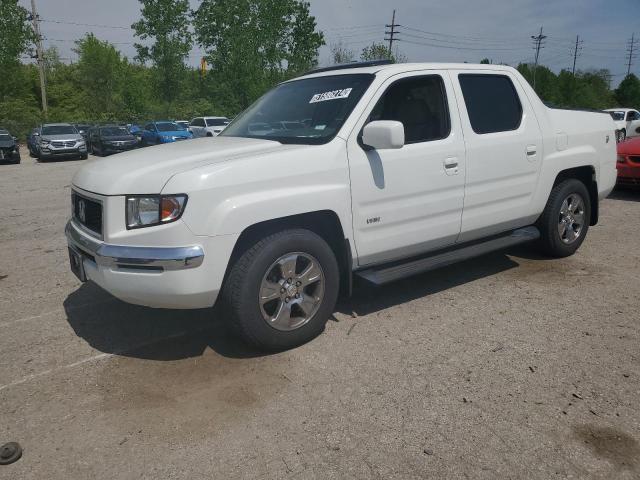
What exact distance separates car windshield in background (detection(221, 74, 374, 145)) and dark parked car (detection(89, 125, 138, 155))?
69.2ft

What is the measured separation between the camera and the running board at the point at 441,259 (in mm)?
3891

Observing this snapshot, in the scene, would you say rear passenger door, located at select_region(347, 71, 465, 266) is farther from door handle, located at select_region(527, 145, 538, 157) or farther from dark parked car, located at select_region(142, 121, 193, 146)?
dark parked car, located at select_region(142, 121, 193, 146)

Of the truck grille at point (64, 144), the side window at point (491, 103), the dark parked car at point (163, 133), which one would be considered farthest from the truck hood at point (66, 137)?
the side window at point (491, 103)

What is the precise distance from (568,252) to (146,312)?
428 centimetres

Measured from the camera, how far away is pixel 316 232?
3.76 m

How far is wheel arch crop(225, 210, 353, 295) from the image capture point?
337cm

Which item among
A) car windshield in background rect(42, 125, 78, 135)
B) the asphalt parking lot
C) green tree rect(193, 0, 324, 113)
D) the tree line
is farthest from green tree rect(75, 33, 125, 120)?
the asphalt parking lot

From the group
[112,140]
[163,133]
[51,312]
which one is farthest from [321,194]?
[163,133]

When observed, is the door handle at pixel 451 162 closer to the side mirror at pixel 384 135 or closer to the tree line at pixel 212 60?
the side mirror at pixel 384 135

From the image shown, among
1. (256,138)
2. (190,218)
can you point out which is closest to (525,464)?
(190,218)

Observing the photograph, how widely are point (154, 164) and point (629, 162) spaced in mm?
8968

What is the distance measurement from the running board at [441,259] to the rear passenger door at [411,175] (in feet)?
0.29

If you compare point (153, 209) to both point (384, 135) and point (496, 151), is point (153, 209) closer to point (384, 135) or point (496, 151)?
point (384, 135)

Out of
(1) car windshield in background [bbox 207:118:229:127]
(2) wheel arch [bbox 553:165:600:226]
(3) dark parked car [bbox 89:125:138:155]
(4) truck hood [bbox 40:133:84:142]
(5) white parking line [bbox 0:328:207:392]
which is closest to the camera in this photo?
(5) white parking line [bbox 0:328:207:392]
